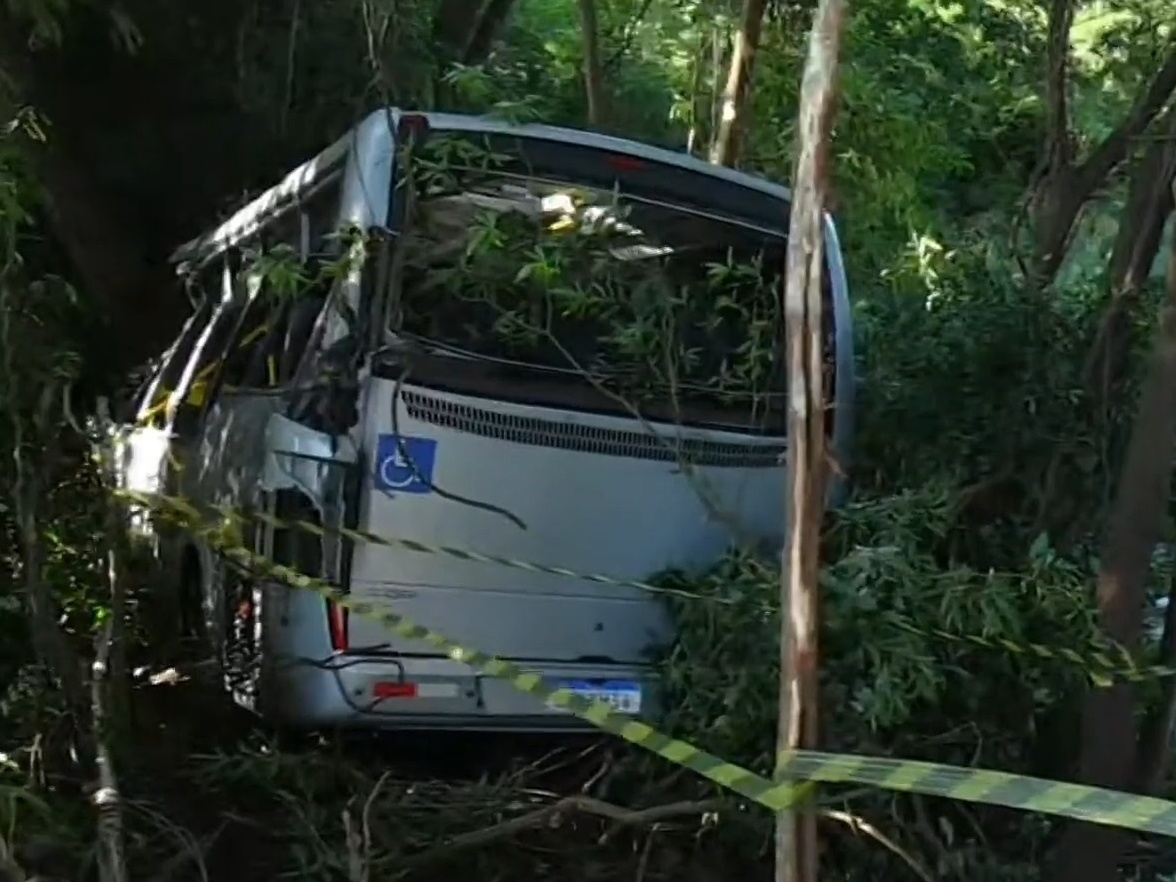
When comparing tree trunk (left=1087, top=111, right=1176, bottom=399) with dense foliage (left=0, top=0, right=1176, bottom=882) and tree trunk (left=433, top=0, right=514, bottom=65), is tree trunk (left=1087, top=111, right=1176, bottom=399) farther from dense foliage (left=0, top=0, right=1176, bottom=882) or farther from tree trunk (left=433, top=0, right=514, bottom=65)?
tree trunk (left=433, top=0, right=514, bottom=65)

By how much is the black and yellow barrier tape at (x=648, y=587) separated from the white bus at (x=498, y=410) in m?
0.04

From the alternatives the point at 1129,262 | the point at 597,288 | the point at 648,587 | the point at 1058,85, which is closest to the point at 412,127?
the point at 597,288

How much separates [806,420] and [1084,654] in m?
2.02

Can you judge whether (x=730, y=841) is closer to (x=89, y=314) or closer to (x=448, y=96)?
(x=448, y=96)

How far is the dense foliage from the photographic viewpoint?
449 cm

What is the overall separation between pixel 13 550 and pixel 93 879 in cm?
147

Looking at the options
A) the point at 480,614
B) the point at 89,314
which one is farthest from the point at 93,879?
the point at 89,314

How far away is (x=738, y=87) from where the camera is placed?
759 cm

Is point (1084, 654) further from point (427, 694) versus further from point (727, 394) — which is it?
point (427, 694)

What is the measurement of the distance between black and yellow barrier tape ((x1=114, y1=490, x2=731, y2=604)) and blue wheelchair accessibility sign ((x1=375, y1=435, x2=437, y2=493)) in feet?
0.52

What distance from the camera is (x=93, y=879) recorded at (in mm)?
4398

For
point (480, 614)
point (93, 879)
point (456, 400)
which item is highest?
point (456, 400)

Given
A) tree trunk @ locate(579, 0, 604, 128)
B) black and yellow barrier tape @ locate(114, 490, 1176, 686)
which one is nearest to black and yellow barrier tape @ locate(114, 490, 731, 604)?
black and yellow barrier tape @ locate(114, 490, 1176, 686)

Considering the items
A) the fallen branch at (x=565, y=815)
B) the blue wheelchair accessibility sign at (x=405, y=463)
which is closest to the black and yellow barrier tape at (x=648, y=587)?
the blue wheelchair accessibility sign at (x=405, y=463)
